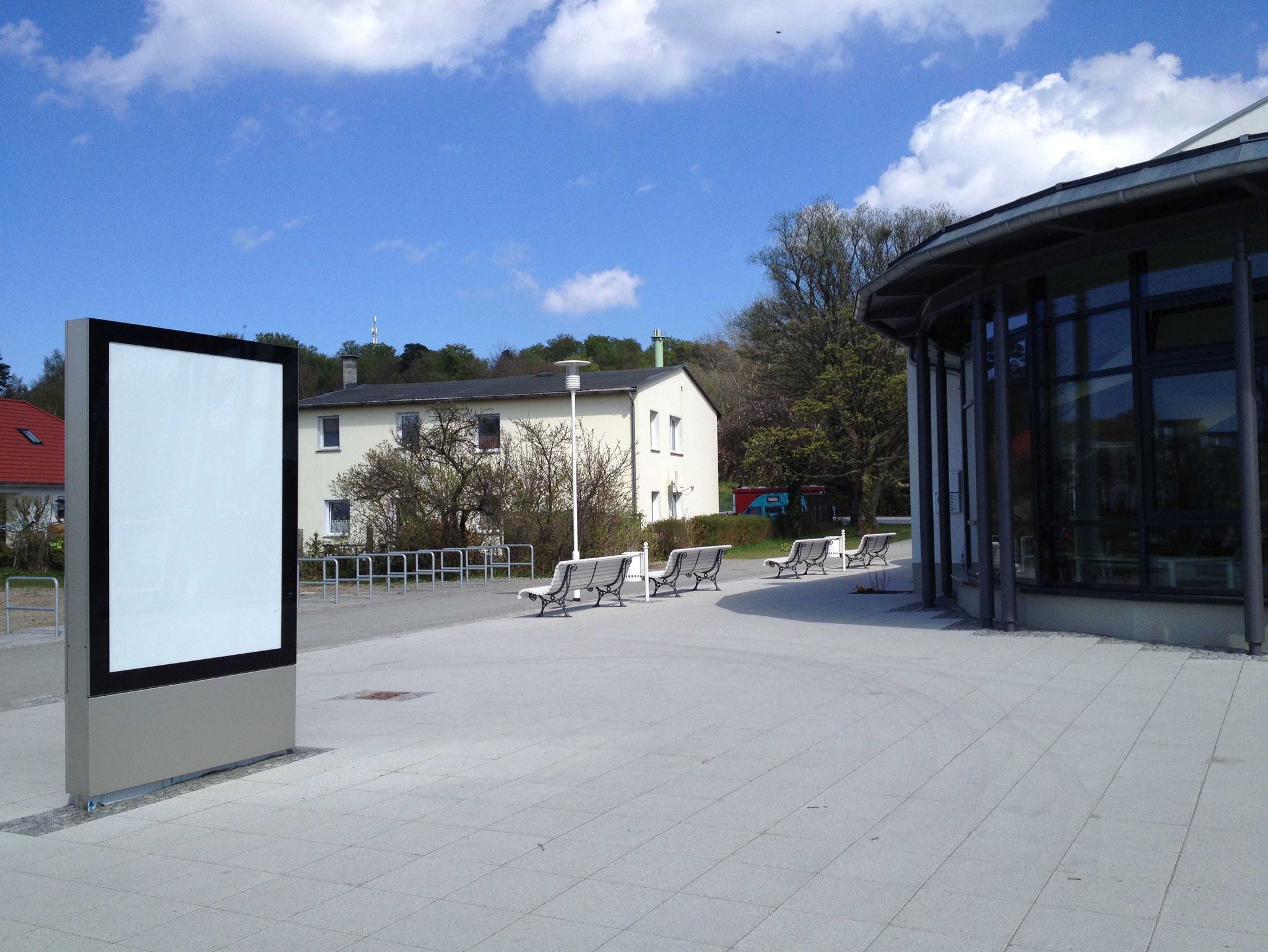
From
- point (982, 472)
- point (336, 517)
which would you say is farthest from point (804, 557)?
point (336, 517)

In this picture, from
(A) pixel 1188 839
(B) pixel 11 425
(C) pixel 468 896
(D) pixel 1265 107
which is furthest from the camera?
(B) pixel 11 425

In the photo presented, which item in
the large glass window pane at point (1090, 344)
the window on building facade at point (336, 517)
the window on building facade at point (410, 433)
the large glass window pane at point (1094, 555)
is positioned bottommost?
the large glass window pane at point (1094, 555)

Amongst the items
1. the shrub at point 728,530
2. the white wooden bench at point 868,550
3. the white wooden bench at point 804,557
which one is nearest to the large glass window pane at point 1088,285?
the white wooden bench at point 804,557

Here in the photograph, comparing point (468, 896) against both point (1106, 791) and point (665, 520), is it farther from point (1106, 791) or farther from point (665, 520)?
point (665, 520)

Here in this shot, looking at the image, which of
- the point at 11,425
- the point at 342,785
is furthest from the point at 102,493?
the point at 11,425

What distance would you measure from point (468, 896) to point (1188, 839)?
3186mm

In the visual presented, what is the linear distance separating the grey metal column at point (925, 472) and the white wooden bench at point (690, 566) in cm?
415

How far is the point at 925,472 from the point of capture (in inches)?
604

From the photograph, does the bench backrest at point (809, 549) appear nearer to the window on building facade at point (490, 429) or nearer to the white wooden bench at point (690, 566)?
the white wooden bench at point (690, 566)

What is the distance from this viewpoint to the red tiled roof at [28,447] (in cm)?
4162

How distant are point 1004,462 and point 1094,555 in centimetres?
140

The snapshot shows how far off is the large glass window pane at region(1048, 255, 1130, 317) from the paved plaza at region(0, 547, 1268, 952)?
3.65 metres

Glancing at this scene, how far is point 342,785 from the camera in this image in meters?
6.52

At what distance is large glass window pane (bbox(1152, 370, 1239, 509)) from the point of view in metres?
10.3
